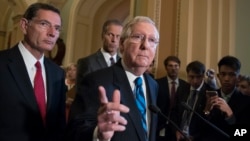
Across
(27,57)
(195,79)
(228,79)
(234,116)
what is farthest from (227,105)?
(27,57)

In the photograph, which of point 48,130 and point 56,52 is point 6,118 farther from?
point 56,52

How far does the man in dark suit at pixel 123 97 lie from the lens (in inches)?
56.4

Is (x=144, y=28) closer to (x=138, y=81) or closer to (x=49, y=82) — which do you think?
(x=138, y=81)

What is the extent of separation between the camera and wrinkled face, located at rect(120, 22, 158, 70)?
1896 mm

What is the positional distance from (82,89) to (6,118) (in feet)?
1.43

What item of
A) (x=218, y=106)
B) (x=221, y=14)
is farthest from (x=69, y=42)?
(x=218, y=106)

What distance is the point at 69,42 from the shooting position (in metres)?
9.13

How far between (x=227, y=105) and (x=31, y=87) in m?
1.37

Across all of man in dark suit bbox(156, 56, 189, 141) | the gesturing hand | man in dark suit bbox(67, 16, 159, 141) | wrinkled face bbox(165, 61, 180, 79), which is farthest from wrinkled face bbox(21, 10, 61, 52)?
wrinkled face bbox(165, 61, 180, 79)

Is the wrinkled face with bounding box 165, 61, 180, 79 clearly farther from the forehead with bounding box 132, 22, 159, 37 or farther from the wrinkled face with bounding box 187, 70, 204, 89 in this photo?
the forehead with bounding box 132, 22, 159, 37

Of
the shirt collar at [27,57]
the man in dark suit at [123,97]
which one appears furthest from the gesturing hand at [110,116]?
the shirt collar at [27,57]

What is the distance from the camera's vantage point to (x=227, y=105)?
2537mm

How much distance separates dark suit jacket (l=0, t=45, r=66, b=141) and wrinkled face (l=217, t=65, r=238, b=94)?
1386 mm

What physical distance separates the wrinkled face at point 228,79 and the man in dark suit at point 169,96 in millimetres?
799
